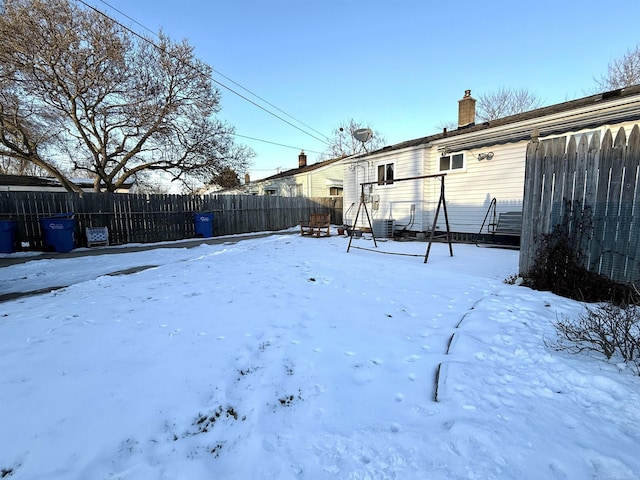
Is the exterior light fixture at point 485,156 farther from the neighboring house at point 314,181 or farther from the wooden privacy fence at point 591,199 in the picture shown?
the neighboring house at point 314,181

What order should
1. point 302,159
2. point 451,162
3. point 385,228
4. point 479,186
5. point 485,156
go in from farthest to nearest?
point 302,159
point 385,228
point 451,162
point 479,186
point 485,156

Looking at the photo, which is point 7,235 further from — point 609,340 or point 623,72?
point 623,72

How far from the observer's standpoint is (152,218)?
11836 mm

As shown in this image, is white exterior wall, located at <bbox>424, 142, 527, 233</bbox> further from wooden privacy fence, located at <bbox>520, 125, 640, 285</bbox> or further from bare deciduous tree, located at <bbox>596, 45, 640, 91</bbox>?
bare deciduous tree, located at <bbox>596, 45, 640, 91</bbox>

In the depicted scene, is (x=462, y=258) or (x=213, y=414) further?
(x=462, y=258)

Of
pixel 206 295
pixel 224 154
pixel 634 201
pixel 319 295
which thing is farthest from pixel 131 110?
pixel 634 201

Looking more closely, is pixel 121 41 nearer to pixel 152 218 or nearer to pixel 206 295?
pixel 152 218

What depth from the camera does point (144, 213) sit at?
A: 11.6 meters

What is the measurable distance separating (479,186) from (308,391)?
9263mm

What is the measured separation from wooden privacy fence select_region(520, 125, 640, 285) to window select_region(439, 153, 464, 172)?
18.0 ft

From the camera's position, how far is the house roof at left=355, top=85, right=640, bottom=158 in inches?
252

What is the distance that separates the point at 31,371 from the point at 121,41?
51.8 ft

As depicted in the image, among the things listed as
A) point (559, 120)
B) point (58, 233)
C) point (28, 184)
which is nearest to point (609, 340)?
point (559, 120)

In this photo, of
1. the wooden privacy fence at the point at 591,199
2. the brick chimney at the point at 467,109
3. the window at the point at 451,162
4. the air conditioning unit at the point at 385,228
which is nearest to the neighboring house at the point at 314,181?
the brick chimney at the point at 467,109
